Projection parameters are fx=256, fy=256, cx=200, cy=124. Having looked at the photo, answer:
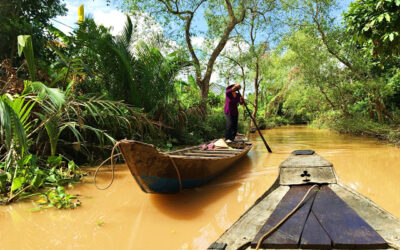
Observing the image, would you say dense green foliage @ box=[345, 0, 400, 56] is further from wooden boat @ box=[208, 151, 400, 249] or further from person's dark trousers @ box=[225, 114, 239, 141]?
wooden boat @ box=[208, 151, 400, 249]

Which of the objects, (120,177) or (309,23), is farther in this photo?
(309,23)

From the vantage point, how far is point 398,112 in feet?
32.2

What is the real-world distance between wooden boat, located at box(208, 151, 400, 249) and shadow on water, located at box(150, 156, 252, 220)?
116 cm

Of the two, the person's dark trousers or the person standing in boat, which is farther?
the person's dark trousers

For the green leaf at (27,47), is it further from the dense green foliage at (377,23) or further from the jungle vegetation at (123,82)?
the dense green foliage at (377,23)

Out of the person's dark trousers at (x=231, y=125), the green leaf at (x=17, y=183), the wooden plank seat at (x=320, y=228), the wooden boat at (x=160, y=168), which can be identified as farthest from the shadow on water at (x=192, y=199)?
the person's dark trousers at (x=231, y=125)

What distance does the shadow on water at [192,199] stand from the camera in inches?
114

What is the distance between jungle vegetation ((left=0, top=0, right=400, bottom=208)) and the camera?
11.4 ft

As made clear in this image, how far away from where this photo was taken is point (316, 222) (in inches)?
62.2

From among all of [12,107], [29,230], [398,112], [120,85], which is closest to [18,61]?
[120,85]

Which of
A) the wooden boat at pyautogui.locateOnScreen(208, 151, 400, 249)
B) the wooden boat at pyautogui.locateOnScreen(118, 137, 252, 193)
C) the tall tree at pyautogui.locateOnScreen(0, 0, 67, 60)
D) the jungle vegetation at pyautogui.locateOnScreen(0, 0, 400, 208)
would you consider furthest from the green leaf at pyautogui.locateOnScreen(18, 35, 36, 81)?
the wooden boat at pyautogui.locateOnScreen(208, 151, 400, 249)

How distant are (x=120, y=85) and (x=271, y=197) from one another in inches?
197

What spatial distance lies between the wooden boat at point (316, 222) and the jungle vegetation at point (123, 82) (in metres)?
2.27

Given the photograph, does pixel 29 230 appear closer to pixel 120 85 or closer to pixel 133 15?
pixel 120 85
